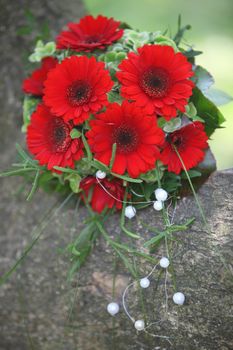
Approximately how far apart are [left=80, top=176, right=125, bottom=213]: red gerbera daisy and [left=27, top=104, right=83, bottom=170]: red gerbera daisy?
7cm

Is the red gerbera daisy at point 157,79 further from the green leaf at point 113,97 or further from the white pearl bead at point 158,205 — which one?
the white pearl bead at point 158,205

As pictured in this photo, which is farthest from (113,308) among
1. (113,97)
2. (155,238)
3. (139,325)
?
(113,97)

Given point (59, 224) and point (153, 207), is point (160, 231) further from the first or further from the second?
point (59, 224)

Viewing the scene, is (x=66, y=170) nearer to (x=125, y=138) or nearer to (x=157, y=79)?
(x=125, y=138)

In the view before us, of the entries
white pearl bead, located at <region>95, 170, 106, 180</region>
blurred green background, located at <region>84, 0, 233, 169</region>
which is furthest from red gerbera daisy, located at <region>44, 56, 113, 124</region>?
blurred green background, located at <region>84, 0, 233, 169</region>

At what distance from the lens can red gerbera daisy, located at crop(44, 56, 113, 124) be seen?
2.96ft

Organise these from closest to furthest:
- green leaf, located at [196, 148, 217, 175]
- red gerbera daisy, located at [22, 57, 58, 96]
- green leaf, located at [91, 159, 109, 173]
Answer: green leaf, located at [91, 159, 109, 173] < green leaf, located at [196, 148, 217, 175] < red gerbera daisy, located at [22, 57, 58, 96]

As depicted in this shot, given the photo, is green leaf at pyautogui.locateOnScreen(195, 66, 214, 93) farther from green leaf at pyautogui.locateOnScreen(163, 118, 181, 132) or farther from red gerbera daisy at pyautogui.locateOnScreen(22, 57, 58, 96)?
red gerbera daisy at pyautogui.locateOnScreen(22, 57, 58, 96)

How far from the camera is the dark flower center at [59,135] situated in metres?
0.94

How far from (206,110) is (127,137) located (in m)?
0.20

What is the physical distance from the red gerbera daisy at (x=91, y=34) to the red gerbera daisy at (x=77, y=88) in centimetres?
11

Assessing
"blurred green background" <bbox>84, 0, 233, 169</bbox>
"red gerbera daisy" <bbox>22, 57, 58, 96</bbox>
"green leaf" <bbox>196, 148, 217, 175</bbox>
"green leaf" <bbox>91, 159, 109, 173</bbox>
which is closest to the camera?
"green leaf" <bbox>91, 159, 109, 173</bbox>

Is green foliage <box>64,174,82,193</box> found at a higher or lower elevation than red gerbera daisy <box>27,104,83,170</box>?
lower

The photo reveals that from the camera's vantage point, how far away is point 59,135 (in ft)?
3.13
